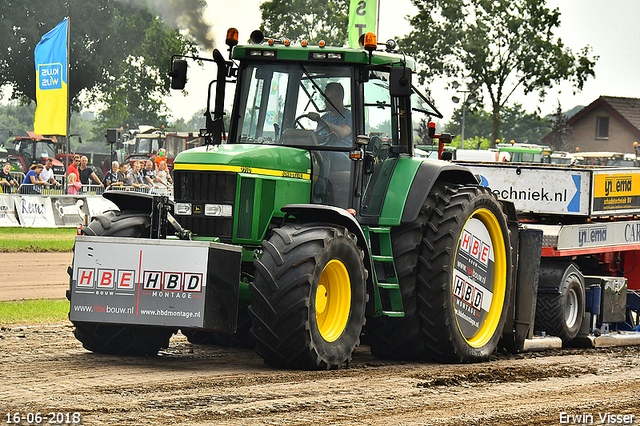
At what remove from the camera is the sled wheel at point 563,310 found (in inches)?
425

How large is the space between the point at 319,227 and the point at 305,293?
655 mm

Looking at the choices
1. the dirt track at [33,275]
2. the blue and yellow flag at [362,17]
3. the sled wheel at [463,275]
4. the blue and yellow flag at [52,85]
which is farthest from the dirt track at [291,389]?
the blue and yellow flag at [362,17]

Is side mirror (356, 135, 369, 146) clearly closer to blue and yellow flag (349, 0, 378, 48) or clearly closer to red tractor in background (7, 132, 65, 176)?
blue and yellow flag (349, 0, 378, 48)

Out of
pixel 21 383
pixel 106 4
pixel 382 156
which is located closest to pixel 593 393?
pixel 382 156

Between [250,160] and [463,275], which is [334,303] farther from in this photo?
[463,275]

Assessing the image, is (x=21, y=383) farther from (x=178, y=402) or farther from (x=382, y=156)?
(x=382, y=156)

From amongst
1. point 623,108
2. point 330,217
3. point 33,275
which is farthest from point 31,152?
point 623,108

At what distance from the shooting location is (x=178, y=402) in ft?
20.2

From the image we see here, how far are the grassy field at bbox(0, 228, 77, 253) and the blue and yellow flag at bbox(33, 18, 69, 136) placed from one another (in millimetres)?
2509

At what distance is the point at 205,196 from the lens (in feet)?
26.2

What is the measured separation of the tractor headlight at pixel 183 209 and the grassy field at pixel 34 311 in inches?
149

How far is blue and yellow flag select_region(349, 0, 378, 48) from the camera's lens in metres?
25.8

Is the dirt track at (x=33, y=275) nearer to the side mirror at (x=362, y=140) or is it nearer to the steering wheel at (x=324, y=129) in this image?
the steering wheel at (x=324, y=129)

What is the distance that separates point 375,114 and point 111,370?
3.37m
